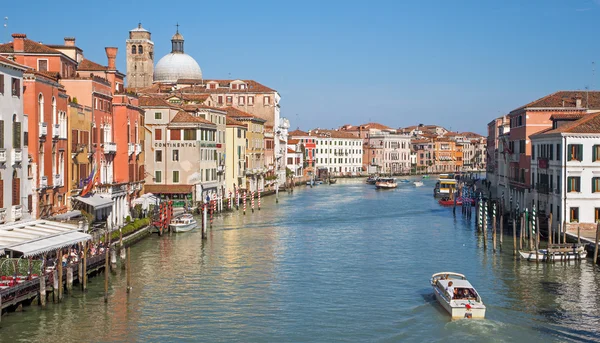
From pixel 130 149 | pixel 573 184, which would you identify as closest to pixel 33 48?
pixel 130 149

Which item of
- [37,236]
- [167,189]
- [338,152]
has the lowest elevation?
[37,236]

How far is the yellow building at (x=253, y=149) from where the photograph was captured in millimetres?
62719

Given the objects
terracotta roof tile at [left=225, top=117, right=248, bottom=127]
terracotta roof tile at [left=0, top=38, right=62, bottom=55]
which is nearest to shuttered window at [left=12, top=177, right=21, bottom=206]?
terracotta roof tile at [left=0, top=38, right=62, bottom=55]

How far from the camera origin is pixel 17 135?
2344 centimetres

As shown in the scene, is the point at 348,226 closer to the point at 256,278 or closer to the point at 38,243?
the point at 256,278

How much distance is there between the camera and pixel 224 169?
54.1 metres

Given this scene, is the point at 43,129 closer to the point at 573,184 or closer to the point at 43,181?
the point at 43,181

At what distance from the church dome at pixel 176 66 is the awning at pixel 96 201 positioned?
49.5 m

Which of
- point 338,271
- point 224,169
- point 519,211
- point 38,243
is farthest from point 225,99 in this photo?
point 38,243

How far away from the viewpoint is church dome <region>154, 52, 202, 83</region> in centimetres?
8125

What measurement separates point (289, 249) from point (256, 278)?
682cm

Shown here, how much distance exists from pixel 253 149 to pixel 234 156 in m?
6.45

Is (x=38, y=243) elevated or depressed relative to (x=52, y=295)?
elevated

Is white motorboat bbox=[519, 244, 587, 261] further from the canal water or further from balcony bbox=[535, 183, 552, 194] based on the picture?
balcony bbox=[535, 183, 552, 194]
